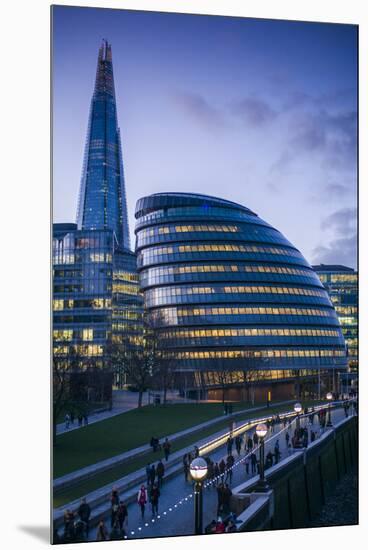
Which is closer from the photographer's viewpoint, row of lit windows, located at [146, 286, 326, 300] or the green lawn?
the green lawn

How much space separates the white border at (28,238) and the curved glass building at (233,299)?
43449 millimetres

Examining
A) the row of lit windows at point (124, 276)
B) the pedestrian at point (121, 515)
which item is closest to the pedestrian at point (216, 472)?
the pedestrian at point (121, 515)

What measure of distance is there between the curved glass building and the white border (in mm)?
43449

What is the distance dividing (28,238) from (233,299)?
50.0 m

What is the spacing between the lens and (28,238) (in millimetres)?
20812

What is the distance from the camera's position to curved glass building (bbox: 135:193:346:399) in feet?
225

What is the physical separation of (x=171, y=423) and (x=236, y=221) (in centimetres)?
3813

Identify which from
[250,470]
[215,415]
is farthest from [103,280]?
[250,470]

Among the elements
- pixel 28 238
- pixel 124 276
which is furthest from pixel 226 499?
pixel 124 276

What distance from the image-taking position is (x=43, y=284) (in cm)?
2078

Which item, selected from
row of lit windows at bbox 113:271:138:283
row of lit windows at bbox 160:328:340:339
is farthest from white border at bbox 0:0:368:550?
row of lit windows at bbox 113:271:138:283

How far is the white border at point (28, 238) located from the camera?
20.6m

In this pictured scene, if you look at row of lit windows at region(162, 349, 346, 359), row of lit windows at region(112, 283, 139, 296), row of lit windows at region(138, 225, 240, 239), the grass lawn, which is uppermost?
row of lit windows at region(138, 225, 240, 239)

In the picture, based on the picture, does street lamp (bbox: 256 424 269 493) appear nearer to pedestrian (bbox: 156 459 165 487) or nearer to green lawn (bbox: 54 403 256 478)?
pedestrian (bbox: 156 459 165 487)
